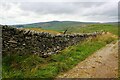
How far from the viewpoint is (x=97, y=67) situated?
14273mm

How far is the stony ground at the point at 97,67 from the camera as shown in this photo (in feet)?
42.0

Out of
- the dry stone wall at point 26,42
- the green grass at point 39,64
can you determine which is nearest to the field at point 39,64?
the green grass at point 39,64

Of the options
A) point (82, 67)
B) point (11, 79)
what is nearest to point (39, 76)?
point (11, 79)

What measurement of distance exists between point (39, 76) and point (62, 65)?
187 centimetres

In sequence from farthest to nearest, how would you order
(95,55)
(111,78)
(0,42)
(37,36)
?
(95,55) < (37,36) < (0,42) < (111,78)

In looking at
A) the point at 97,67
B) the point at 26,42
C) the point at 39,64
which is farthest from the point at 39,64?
the point at 97,67

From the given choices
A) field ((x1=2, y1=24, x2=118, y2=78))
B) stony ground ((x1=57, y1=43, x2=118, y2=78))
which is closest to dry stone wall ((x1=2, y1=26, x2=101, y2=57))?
field ((x1=2, y1=24, x2=118, y2=78))

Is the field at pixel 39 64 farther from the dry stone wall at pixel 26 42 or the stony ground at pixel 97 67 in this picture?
the dry stone wall at pixel 26 42

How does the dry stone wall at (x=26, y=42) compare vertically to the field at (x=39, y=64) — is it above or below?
above

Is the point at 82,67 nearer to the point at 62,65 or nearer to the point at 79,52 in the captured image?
the point at 62,65

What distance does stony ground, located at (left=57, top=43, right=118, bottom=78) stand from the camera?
12.8m

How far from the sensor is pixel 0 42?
49.5 ft

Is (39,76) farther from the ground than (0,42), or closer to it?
closer to it

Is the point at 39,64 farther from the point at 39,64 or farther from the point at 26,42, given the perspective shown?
the point at 26,42
